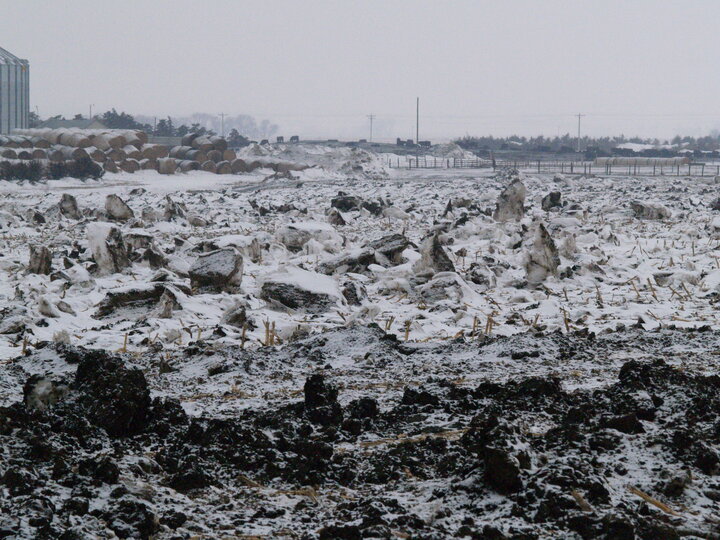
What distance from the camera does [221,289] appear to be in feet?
29.4

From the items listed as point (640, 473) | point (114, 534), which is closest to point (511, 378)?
point (640, 473)

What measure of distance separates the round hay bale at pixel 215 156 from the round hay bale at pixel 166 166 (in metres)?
4.09

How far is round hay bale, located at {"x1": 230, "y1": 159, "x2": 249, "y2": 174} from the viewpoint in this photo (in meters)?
43.5

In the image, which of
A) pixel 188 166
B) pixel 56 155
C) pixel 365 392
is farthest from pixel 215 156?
pixel 365 392

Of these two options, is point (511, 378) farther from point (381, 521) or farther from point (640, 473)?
point (381, 521)

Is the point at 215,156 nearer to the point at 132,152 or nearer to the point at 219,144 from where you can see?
the point at 219,144

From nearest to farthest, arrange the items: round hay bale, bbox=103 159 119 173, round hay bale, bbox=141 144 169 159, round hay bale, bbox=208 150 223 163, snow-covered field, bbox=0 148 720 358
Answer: snow-covered field, bbox=0 148 720 358
round hay bale, bbox=103 159 119 173
round hay bale, bbox=141 144 169 159
round hay bale, bbox=208 150 223 163

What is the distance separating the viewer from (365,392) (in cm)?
472

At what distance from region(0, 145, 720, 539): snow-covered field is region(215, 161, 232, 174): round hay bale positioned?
1238 inches

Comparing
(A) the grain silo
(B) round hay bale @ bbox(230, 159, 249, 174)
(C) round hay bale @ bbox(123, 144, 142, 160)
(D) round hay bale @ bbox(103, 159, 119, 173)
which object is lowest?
(D) round hay bale @ bbox(103, 159, 119, 173)

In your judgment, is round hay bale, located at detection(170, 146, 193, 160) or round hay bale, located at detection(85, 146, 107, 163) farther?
round hay bale, located at detection(170, 146, 193, 160)

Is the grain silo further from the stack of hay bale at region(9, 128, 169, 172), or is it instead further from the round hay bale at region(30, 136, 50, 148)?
the round hay bale at region(30, 136, 50, 148)

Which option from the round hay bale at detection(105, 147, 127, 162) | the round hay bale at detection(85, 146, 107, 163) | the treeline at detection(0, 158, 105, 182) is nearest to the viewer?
the treeline at detection(0, 158, 105, 182)

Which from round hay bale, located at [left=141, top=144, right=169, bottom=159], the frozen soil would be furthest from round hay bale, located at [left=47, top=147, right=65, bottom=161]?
the frozen soil
